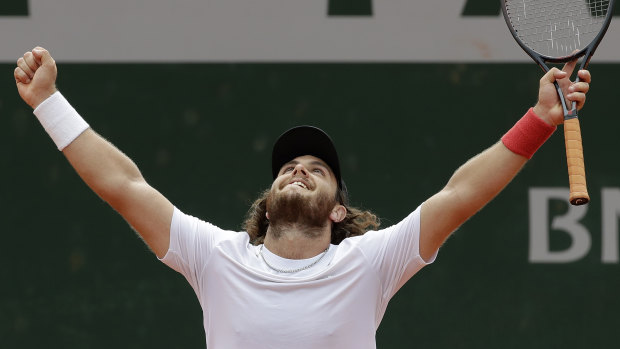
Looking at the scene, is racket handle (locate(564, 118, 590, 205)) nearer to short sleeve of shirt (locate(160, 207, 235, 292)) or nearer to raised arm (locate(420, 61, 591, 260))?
raised arm (locate(420, 61, 591, 260))

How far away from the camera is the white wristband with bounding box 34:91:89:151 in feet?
11.6

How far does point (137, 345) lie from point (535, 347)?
1.78m

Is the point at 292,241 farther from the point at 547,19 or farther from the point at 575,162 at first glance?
the point at 547,19

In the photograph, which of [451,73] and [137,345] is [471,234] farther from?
[137,345]

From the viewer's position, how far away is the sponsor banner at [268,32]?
5367mm

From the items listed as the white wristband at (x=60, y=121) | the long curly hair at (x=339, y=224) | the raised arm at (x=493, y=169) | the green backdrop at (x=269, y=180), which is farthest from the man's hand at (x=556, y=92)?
the green backdrop at (x=269, y=180)

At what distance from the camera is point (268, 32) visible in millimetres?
5375

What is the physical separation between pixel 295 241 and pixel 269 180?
1699mm

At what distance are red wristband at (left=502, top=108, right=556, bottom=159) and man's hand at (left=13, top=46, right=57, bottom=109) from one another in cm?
138

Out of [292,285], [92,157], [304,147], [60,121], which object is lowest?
→ [292,285]

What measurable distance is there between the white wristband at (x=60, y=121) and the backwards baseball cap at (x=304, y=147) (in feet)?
2.29

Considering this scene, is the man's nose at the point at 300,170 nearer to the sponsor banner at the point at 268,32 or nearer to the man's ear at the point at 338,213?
the man's ear at the point at 338,213

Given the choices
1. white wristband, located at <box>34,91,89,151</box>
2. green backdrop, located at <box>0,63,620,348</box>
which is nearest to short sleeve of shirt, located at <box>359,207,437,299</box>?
white wristband, located at <box>34,91,89,151</box>

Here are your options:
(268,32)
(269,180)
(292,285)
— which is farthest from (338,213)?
(268,32)
